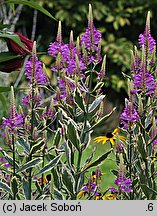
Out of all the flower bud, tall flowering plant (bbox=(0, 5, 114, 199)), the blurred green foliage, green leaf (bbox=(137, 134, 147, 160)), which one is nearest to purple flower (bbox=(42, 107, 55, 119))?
tall flowering plant (bbox=(0, 5, 114, 199))

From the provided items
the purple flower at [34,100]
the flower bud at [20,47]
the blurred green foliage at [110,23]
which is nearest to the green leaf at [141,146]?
the purple flower at [34,100]

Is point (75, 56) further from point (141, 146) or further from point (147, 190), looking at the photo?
point (147, 190)

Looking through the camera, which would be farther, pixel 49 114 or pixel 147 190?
pixel 49 114

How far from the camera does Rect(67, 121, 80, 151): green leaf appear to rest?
1.93m

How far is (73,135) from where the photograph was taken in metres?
1.94

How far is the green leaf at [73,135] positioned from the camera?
1935 millimetres

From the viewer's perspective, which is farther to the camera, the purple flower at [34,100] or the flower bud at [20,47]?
the flower bud at [20,47]

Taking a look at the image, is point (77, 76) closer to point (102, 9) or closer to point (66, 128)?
point (66, 128)

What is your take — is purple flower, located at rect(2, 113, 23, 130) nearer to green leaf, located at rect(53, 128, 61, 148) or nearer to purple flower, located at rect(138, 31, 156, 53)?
green leaf, located at rect(53, 128, 61, 148)

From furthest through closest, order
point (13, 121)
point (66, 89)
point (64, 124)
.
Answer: point (64, 124) < point (66, 89) < point (13, 121)

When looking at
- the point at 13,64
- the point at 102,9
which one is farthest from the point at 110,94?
the point at 13,64

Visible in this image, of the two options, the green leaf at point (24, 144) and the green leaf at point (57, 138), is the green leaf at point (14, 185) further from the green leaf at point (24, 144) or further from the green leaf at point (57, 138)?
the green leaf at point (57, 138)

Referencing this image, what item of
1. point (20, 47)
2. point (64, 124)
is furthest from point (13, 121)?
point (20, 47)

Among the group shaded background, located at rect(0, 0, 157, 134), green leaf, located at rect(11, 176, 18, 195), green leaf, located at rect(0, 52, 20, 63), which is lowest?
green leaf, located at rect(11, 176, 18, 195)
